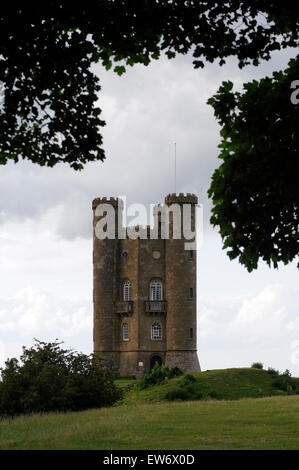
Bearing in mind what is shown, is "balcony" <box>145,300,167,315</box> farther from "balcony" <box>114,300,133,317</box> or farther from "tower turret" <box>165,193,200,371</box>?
"balcony" <box>114,300,133,317</box>

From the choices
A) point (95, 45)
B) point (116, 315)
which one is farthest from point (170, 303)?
point (95, 45)

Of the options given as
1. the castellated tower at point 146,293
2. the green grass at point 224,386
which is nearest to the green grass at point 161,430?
the green grass at point 224,386

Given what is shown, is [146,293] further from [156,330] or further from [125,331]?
[125,331]

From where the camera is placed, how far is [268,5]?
1606 cm

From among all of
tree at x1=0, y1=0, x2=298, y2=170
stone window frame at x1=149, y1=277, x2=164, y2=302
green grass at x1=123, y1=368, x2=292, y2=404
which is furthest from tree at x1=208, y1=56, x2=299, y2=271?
stone window frame at x1=149, y1=277, x2=164, y2=302

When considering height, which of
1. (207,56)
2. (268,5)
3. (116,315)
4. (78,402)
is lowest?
(78,402)

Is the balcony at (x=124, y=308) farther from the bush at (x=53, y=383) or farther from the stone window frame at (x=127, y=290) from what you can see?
the bush at (x=53, y=383)

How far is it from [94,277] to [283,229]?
44.1m

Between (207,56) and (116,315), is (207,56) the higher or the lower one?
the higher one

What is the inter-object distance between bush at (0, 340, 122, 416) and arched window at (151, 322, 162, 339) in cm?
2811

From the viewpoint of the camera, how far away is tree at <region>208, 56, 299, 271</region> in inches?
608

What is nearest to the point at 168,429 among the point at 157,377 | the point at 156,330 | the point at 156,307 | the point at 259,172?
the point at 259,172

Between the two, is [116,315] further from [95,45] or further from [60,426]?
[95,45]
